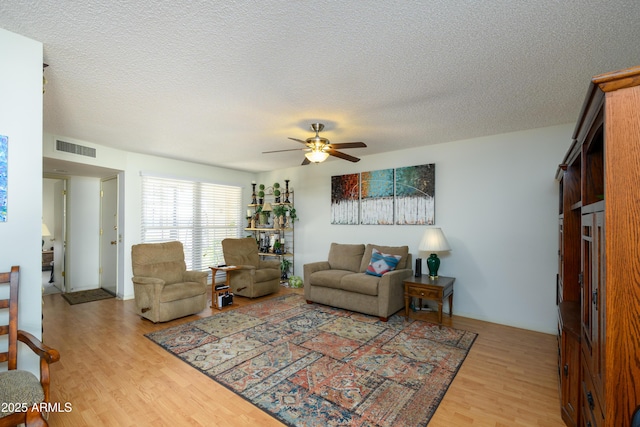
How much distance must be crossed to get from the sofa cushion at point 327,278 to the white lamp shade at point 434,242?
48.6 inches

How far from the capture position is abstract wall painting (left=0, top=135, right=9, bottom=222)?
173 cm

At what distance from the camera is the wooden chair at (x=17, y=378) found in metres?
1.39

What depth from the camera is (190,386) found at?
2.36 meters

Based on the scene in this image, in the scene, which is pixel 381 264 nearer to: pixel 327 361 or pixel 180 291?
pixel 327 361

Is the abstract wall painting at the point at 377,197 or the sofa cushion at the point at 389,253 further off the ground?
the abstract wall painting at the point at 377,197

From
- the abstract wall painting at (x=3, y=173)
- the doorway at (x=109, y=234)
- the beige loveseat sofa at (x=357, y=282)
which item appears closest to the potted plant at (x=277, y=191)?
the beige loveseat sofa at (x=357, y=282)

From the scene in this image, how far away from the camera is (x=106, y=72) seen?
230 cm

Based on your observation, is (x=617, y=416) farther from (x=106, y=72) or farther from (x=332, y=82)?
(x=106, y=72)

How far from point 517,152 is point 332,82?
2.77 m

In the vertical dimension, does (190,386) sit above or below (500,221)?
below

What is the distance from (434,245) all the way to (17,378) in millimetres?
3936

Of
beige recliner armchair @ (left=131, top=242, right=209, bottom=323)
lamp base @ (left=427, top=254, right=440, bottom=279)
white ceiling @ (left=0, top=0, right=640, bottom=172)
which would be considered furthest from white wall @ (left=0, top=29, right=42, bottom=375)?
lamp base @ (left=427, top=254, right=440, bottom=279)

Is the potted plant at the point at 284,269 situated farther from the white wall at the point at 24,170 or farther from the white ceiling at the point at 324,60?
the white wall at the point at 24,170

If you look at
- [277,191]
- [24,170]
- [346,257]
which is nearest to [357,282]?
[346,257]
